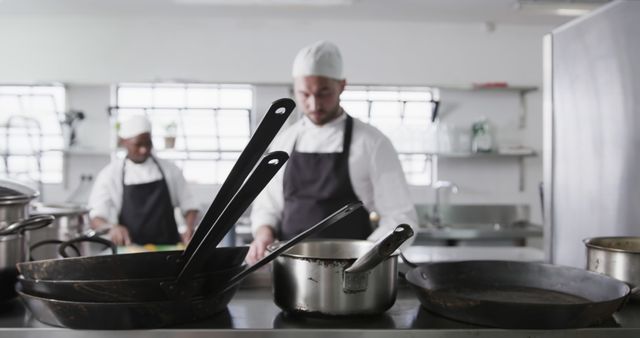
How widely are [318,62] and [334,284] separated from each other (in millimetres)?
1480

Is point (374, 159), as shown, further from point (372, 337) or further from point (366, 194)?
point (372, 337)

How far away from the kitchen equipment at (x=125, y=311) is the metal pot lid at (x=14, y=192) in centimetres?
22

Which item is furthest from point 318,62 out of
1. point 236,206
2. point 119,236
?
point 119,236

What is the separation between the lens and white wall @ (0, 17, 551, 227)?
4781 mm

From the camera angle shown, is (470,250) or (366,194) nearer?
(366,194)

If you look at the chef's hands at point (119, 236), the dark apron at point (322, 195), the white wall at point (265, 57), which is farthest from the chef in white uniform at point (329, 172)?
the white wall at point (265, 57)

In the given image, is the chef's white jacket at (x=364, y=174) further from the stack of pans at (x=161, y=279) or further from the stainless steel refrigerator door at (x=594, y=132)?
the stack of pans at (x=161, y=279)

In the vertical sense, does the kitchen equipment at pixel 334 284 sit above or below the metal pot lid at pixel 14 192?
below

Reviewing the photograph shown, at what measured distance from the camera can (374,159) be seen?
234cm

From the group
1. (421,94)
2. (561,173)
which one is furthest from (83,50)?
(561,173)

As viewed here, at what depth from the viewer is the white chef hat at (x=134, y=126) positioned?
3.52 meters

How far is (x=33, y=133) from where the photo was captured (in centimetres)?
495

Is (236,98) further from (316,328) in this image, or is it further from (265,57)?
(316,328)

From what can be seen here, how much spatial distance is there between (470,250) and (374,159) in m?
1.24
